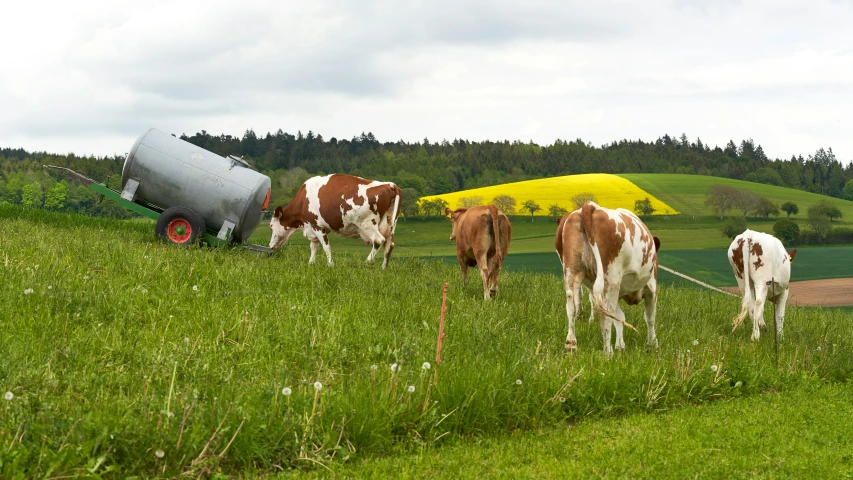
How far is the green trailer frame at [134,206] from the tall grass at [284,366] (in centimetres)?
450

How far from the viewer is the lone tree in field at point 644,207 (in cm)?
6861

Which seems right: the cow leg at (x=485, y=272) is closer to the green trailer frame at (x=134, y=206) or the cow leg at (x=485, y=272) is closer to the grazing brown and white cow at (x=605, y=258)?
the grazing brown and white cow at (x=605, y=258)

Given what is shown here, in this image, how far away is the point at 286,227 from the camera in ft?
64.2

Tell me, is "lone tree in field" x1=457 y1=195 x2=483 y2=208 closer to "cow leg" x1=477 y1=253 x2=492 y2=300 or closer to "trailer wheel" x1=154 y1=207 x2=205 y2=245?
"trailer wheel" x1=154 y1=207 x2=205 y2=245

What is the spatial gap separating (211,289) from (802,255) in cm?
3685

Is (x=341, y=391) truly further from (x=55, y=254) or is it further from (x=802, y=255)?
(x=802, y=255)

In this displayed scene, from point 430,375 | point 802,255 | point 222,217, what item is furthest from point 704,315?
point 802,255

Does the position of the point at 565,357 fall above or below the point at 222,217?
below

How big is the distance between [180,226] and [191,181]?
1120 millimetres

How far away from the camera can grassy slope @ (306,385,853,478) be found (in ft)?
19.1


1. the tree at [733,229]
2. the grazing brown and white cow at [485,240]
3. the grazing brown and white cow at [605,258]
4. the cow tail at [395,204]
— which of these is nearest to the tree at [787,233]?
the tree at [733,229]

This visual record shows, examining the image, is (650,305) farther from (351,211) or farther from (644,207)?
(644,207)

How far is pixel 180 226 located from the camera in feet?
57.1

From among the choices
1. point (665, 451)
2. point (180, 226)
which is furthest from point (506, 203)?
point (665, 451)
